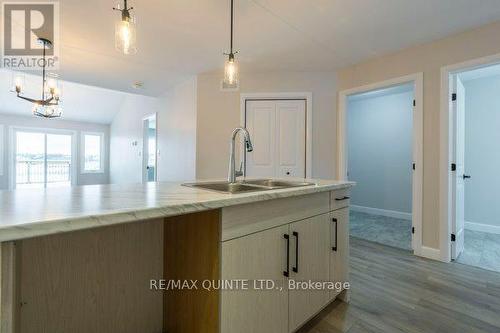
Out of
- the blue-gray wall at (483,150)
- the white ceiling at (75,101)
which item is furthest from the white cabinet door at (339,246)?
the white ceiling at (75,101)

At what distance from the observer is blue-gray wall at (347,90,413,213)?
14.9ft

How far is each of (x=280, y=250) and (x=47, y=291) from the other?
1035mm

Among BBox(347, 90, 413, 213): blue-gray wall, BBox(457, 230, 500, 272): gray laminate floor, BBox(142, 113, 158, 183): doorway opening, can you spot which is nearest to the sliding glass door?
BBox(142, 113, 158, 183): doorway opening

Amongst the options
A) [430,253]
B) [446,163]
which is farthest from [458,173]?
[430,253]

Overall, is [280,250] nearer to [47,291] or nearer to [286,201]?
[286,201]

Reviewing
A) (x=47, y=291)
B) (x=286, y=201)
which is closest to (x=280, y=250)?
(x=286, y=201)

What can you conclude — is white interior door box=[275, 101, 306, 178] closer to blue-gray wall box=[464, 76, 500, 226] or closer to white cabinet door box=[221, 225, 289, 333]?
white cabinet door box=[221, 225, 289, 333]

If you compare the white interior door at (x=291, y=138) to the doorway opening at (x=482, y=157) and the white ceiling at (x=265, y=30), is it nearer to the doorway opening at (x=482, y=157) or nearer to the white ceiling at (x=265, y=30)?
the white ceiling at (x=265, y=30)

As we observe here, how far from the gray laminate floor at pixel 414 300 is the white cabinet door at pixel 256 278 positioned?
17.5 inches

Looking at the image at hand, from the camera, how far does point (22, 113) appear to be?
22.2ft

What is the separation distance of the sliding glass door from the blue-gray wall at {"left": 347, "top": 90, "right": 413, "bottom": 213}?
8054mm

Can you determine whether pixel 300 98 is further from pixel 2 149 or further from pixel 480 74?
A: pixel 2 149

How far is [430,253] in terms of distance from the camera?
276cm

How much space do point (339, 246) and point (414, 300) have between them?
2.55 feet
